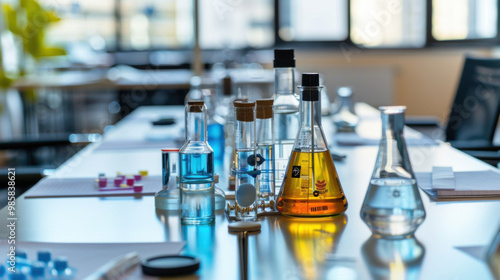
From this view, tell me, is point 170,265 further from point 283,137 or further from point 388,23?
point 388,23

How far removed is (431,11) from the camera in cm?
629

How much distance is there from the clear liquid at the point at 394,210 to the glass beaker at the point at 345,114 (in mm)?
1213

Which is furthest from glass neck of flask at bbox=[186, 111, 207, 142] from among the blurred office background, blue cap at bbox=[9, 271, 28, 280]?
the blurred office background

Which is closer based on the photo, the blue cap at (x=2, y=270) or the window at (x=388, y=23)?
the blue cap at (x=2, y=270)

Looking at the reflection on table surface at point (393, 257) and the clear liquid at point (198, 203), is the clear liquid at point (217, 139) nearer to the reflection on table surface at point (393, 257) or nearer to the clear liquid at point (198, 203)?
the clear liquid at point (198, 203)

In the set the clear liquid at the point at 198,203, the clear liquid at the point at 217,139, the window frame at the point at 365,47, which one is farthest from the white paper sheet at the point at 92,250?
A: the window frame at the point at 365,47

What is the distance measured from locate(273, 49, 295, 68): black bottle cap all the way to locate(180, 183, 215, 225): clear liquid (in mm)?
363

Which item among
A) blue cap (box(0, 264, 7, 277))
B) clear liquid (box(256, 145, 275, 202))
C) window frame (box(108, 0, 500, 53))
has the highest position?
window frame (box(108, 0, 500, 53))

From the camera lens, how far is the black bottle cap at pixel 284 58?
4.12 ft

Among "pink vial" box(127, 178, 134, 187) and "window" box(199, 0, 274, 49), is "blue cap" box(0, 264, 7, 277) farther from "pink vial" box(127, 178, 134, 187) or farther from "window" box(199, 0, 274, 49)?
"window" box(199, 0, 274, 49)

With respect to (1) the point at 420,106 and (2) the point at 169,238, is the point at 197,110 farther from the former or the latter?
(1) the point at 420,106

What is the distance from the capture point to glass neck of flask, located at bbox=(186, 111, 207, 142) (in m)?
1.01

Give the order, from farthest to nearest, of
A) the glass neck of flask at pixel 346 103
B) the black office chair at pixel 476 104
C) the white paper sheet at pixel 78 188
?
the black office chair at pixel 476 104, the glass neck of flask at pixel 346 103, the white paper sheet at pixel 78 188

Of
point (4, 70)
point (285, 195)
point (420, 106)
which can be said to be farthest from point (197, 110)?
point (420, 106)
